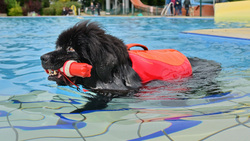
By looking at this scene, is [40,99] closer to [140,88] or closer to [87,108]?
[87,108]

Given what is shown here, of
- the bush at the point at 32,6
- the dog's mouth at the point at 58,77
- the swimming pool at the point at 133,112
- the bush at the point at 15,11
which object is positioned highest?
the bush at the point at 32,6

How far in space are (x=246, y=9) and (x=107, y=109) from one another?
579 inches

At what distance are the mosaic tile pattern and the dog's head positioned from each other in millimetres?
380

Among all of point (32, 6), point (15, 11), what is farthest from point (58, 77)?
point (32, 6)

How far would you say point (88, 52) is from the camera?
8.92 feet

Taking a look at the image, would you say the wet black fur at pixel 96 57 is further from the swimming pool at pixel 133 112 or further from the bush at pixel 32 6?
the bush at pixel 32 6

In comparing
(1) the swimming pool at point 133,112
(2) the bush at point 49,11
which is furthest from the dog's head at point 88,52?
(2) the bush at point 49,11

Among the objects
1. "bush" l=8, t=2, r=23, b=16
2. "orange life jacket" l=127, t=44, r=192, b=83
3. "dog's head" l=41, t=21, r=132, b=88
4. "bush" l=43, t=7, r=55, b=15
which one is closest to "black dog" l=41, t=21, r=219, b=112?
"dog's head" l=41, t=21, r=132, b=88

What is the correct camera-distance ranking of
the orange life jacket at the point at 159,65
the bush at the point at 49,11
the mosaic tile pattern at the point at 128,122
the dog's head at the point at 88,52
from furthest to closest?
the bush at the point at 49,11, the orange life jacket at the point at 159,65, the dog's head at the point at 88,52, the mosaic tile pattern at the point at 128,122

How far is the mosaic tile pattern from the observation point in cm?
173

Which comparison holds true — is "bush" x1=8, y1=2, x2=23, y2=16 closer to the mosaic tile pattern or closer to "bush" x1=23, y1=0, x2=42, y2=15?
"bush" x1=23, y1=0, x2=42, y2=15

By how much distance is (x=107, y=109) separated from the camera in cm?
248

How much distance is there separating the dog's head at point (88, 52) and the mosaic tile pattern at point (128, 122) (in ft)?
1.25

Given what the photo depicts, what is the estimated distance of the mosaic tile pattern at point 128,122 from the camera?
1.73m
